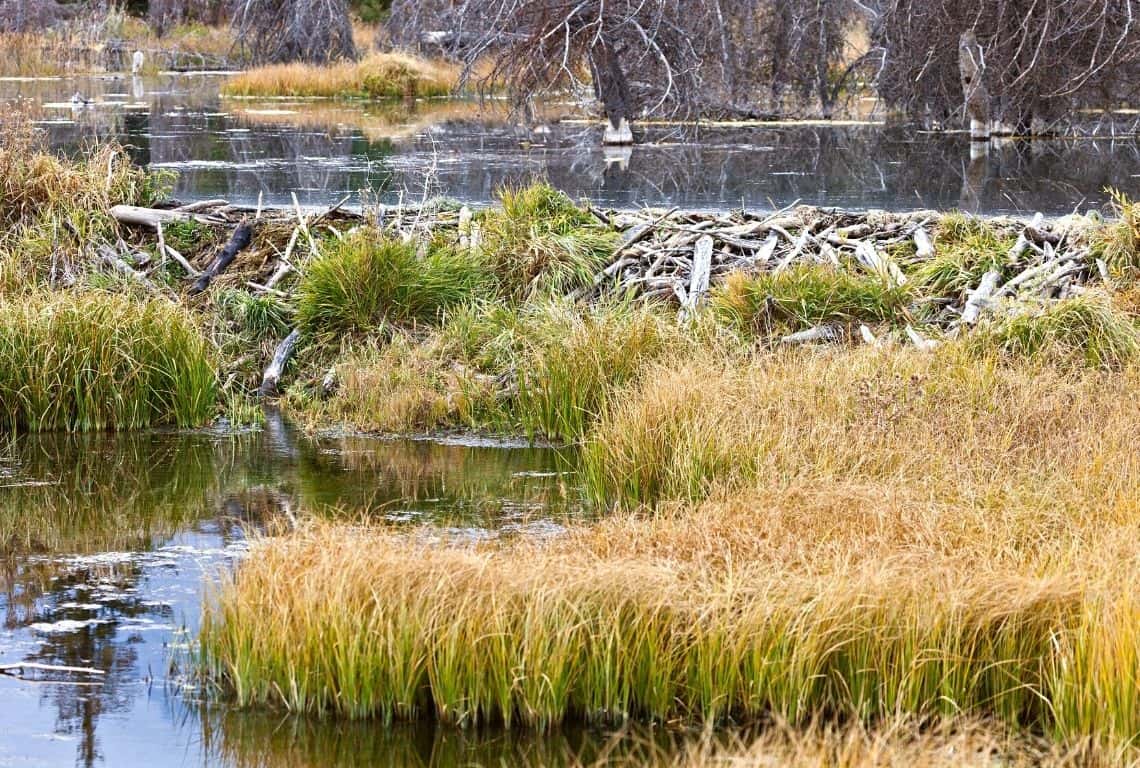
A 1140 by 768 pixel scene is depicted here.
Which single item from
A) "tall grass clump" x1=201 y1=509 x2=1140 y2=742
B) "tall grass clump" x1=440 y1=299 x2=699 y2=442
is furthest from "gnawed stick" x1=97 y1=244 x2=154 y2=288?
"tall grass clump" x1=201 y1=509 x2=1140 y2=742

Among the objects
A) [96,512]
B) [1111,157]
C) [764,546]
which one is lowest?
[96,512]

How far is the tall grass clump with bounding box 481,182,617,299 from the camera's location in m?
12.3

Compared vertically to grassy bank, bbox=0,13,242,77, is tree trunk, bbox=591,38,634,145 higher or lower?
lower

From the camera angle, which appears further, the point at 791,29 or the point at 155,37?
the point at 155,37

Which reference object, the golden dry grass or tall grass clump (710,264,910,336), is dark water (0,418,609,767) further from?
tall grass clump (710,264,910,336)

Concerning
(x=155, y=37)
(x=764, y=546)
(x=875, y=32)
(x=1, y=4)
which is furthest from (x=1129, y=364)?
(x=155, y=37)

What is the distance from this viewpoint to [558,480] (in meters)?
9.33

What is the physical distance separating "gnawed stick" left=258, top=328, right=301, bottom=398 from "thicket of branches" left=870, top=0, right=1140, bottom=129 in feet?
38.8

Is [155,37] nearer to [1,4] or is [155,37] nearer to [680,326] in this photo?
[1,4]

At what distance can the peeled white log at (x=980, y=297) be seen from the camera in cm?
1109

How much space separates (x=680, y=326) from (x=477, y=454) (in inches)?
74.3

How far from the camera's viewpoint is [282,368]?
11.9 metres

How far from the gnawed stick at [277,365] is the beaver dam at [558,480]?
69mm

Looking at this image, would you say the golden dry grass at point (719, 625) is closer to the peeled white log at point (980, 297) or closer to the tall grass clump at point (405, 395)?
the tall grass clump at point (405, 395)
